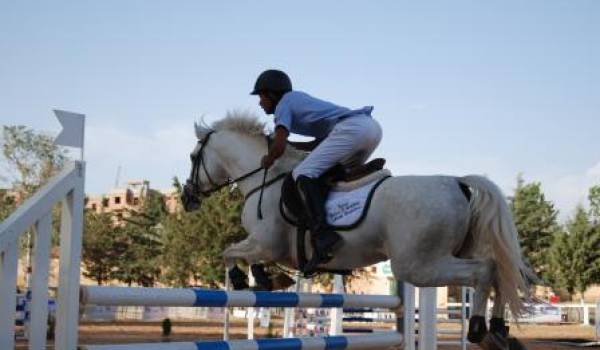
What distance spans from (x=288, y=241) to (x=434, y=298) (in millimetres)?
2482

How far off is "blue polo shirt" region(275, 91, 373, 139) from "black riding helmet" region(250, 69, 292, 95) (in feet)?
0.58

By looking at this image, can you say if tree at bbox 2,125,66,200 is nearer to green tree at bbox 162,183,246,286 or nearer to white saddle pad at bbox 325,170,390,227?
green tree at bbox 162,183,246,286

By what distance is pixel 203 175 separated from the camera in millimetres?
6035

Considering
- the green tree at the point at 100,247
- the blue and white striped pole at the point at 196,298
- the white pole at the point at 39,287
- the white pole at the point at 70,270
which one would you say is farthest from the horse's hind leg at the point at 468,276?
the green tree at the point at 100,247

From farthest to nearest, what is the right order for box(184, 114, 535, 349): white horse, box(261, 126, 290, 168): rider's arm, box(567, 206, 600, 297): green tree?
1. box(567, 206, 600, 297): green tree
2. box(261, 126, 290, 168): rider's arm
3. box(184, 114, 535, 349): white horse

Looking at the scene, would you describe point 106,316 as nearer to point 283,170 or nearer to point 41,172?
point 41,172

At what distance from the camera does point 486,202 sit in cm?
467

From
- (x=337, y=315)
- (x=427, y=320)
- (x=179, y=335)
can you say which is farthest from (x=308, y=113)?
(x=179, y=335)

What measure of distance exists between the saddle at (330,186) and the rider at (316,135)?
0.06 metres

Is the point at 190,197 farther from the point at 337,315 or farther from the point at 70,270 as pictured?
the point at 337,315

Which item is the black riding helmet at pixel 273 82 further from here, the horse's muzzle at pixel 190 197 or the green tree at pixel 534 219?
the green tree at pixel 534 219

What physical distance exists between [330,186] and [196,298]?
53.6 inches

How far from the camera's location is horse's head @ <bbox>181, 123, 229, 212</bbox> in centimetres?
600

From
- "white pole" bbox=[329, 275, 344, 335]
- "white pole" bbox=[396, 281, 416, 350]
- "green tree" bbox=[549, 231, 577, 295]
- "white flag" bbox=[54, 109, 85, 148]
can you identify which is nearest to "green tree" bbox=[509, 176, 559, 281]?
"green tree" bbox=[549, 231, 577, 295]
